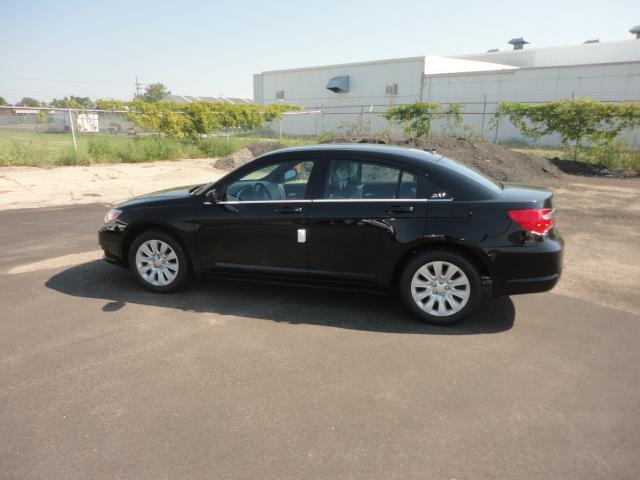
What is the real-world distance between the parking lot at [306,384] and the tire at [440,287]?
6.4 inches

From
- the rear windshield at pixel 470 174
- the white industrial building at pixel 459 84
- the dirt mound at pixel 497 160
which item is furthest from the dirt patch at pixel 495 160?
the rear windshield at pixel 470 174

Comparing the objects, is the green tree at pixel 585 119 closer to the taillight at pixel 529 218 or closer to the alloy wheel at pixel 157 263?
the taillight at pixel 529 218

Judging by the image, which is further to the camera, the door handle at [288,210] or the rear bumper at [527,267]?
the door handle at [288,210]

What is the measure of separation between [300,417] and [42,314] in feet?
10.2

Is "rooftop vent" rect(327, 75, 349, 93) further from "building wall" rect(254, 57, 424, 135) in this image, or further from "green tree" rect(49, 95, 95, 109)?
"green tree" rect(49, 95, 95, 109)

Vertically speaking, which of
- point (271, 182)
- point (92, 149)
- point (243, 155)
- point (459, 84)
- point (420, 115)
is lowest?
point (243, 155)

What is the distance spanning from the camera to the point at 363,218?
15.4 ft

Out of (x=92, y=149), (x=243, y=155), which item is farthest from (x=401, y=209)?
(x=92, y=149)

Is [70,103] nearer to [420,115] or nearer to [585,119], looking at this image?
[420,115]

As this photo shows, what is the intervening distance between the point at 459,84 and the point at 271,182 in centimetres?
3218

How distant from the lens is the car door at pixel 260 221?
195 inches

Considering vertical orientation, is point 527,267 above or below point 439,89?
below

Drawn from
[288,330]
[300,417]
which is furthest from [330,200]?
[300,417]

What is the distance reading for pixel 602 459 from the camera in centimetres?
285
